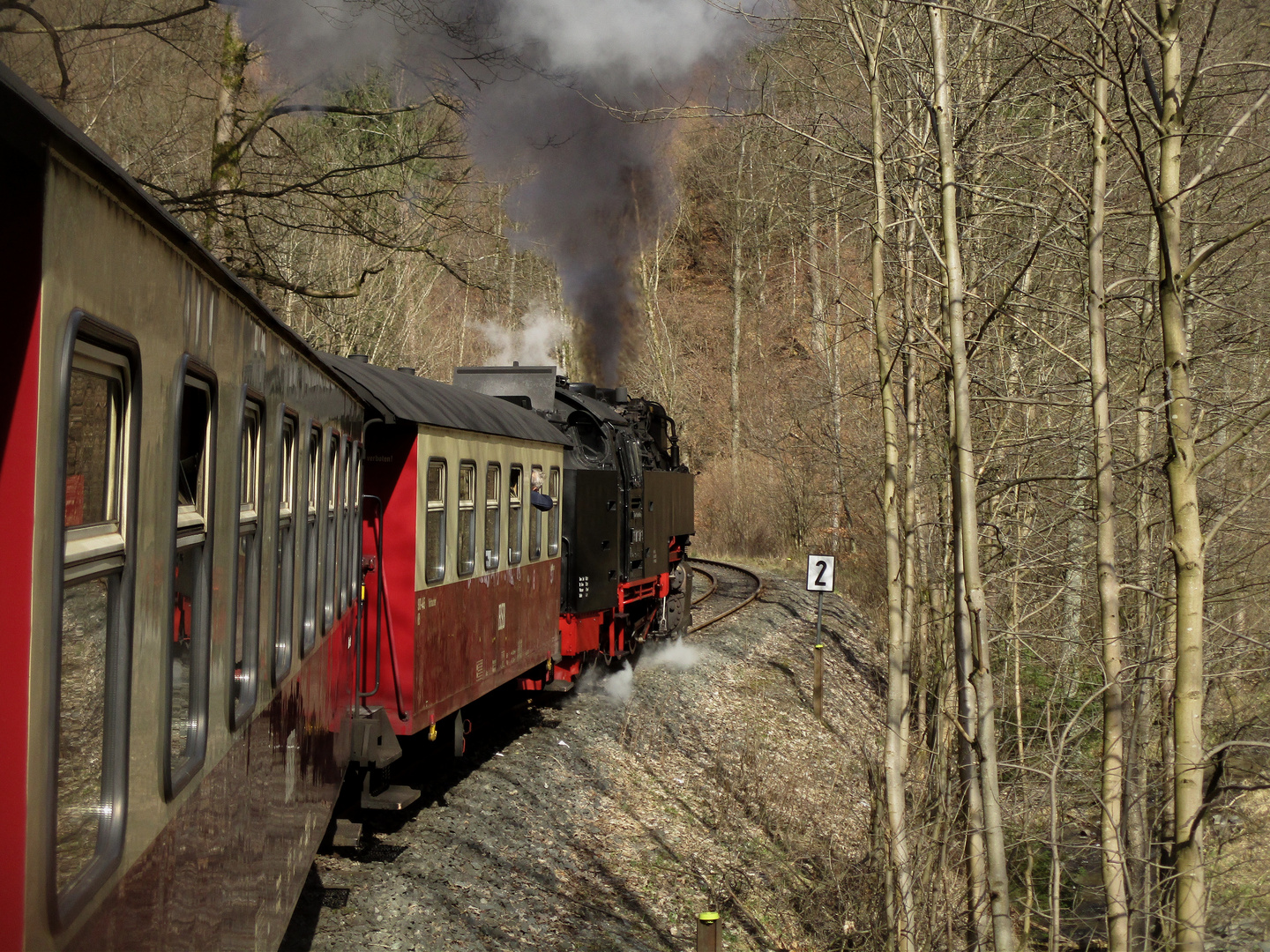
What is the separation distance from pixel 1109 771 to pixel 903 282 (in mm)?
5508

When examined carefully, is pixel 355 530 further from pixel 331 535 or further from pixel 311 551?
pixel 311 551

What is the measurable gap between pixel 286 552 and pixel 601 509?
8.00 metres

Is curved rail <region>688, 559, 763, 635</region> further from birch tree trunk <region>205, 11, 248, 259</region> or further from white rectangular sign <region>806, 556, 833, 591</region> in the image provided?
birch tree trunk <region>205, 11, 248, 259</region>

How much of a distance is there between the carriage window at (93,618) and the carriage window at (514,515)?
7.15 meters

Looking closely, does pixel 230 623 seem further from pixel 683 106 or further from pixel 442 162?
pixel 442 162

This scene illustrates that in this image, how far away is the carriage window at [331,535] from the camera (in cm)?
513

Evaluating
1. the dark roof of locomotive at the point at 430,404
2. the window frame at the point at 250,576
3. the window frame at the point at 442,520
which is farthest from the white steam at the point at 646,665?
the window frame at the point at 250,576

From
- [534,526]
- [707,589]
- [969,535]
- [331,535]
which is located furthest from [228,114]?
[707,589]

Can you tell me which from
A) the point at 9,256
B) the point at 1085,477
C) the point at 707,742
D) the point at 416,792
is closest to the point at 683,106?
the point at 1085,477

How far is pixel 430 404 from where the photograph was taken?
748 cm

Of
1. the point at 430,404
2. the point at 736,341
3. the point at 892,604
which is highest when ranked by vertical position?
the point at 736,341

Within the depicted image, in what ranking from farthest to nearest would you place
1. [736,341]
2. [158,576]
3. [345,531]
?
[736,341], [345,531], [158,576]

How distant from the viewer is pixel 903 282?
31.8 feet

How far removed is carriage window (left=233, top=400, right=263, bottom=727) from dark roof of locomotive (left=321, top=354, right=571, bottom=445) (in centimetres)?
221
